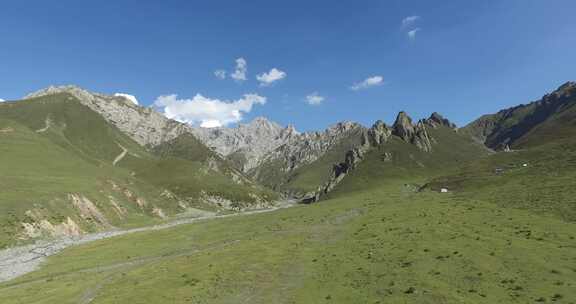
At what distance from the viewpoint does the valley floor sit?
36281 millimetres

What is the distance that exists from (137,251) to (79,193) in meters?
66.3

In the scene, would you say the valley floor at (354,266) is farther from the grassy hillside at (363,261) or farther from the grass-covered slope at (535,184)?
the grass-covered slope at (535,184)

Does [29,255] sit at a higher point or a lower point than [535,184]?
lower

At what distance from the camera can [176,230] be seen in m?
102

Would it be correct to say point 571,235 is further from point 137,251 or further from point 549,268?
point 137,251

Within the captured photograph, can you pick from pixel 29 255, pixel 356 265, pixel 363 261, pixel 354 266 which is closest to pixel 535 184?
pixel 363 261

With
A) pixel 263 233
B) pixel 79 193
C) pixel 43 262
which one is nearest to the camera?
pixel 43 262

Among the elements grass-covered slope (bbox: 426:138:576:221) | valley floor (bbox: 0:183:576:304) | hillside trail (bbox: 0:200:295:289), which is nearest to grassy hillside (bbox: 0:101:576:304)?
valley floor (bbox: 0:183:576:304)

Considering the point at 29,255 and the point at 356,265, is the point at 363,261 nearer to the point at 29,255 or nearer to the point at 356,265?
the point at 356,265

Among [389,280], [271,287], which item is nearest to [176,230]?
[271,287]

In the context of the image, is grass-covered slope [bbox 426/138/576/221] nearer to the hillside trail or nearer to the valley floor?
the valley floor

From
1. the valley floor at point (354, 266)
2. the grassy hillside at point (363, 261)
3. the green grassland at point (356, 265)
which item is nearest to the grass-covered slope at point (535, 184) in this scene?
the grassy hillside at point (363, 261)

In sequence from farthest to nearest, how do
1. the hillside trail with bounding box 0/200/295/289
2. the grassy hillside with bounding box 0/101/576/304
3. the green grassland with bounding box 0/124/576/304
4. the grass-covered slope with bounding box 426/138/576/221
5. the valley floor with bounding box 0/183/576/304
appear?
the grass-covered slope with bounding box 426/138/576/221 → the hillside trail with bounding box 0/200/295/289 → the grassy hillside with bounding box 0/101/576/304 → the green grassland with bounding box 0/124/576/304 → the valley floor with bounding box 0/183/576/304

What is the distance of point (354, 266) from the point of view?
149 feet
